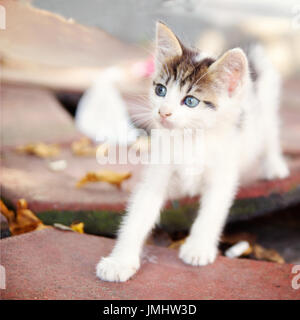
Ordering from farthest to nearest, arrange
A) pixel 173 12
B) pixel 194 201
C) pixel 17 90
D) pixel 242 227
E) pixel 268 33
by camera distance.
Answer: pixel 17 90 < pixel 268 33 < pixel 242 227 < pixel 194 201 < pixel 173 12

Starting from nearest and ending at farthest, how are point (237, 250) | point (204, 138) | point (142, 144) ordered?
point (204, 138)
point (237, 250)
point (142, 144)

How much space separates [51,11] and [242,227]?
1.10 meters

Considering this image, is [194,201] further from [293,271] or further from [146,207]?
[293,271]

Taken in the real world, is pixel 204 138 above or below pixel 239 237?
above

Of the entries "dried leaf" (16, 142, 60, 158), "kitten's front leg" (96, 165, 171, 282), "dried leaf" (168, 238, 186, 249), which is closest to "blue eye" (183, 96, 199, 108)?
"kitten's front leg" (96, 165, 171, 282)

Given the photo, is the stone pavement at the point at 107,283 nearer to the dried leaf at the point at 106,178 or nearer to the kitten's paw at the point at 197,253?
the kitten's paw at the point at 197,253

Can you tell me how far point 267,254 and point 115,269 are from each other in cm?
70

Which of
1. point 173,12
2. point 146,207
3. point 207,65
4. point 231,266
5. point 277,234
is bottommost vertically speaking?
point 277,234

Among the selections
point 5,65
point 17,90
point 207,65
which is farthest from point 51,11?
point 17,90

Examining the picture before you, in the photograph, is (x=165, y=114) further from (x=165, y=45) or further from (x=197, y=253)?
(x=197, y=253)

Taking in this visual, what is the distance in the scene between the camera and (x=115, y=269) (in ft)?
3.53

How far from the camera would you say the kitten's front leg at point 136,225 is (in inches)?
42.8

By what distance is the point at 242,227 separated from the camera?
172 cm

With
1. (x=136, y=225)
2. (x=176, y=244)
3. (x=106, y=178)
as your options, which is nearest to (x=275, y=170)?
(x=176, y=244)
